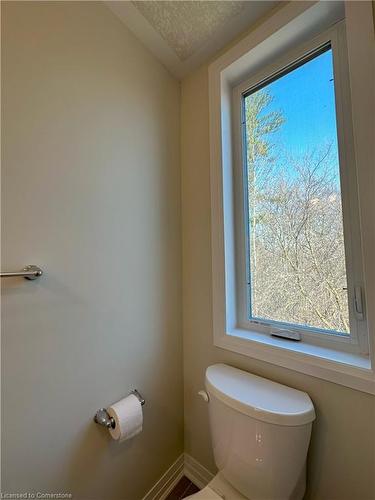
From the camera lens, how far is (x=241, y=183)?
1.24 m

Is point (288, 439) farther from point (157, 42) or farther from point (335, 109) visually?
point (157, 42)

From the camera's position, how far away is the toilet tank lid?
2.47 ft

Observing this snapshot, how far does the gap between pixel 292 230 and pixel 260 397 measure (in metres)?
0.73

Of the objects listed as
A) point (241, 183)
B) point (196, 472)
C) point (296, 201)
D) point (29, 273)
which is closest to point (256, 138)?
point (241, 183)

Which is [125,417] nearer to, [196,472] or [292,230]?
[196,472]

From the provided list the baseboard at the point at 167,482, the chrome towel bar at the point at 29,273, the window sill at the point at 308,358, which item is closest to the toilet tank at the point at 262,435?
the window sill at the point at 308,358

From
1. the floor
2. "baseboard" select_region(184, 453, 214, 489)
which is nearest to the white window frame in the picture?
"baseboard" select_region(184, 453, 214, 489)

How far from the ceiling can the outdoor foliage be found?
327mm

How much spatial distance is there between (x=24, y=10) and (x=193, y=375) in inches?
70.7

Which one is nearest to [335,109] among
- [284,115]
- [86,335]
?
[284,115]

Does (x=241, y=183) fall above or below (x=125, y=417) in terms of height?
above

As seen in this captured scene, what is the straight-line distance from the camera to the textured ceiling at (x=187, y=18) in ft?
3.35

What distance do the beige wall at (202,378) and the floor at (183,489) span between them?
0.14 meters

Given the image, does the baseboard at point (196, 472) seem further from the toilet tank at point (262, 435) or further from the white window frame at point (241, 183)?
the white window frame at point (241, 183)
